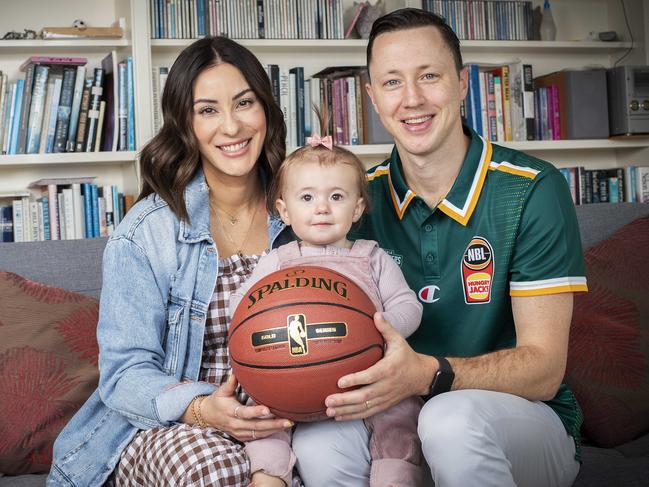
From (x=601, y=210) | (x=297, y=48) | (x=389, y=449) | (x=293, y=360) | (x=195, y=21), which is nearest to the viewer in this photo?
(x=293, y=360)

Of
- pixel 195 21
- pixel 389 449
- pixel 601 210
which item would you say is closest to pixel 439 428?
pixel 389 449

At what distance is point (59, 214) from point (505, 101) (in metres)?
2.15

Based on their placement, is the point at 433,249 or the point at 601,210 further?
the point at 601,210

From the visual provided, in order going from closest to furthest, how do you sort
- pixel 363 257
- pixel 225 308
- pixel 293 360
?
pixel 293 360, pixel 363 257, pixel 225 308

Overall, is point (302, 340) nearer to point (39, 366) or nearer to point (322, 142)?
point (322, 142)

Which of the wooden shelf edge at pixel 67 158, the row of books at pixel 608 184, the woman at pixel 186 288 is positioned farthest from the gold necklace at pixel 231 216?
the row of books at pixel 608 184

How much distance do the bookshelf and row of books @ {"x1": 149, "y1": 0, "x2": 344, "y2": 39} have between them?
0.16 feet

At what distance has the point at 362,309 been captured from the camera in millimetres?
1536

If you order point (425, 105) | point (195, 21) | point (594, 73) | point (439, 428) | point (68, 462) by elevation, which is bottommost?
point (68, 462)

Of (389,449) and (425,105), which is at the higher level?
(425,105)

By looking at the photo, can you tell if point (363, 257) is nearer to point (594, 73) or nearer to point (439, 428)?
point (439, 428)

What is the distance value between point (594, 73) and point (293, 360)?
2995 millimetres

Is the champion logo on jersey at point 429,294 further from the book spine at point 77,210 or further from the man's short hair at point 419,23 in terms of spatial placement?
the book spine at point 77,210

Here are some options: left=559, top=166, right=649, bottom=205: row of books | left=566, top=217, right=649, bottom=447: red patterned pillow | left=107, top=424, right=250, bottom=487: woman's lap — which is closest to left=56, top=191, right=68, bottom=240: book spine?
left=107, top=424, right=250, bottom=487: woman's lap
